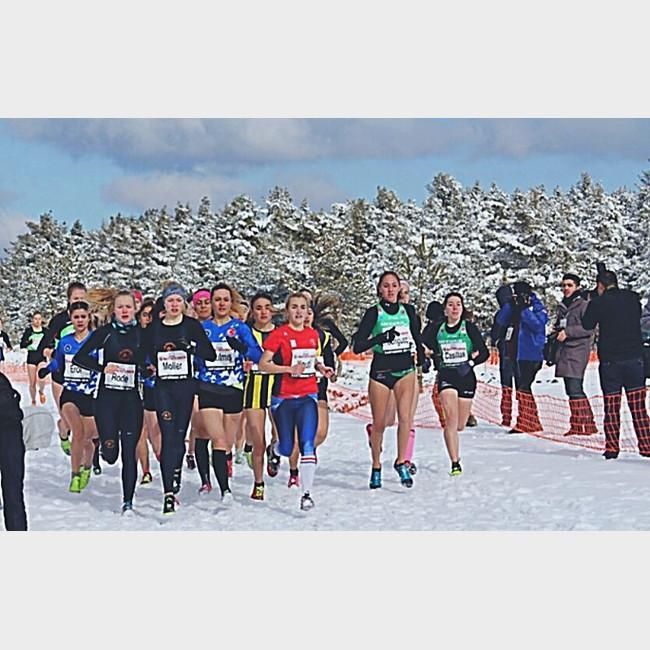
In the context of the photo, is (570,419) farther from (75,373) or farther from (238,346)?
(75,373)

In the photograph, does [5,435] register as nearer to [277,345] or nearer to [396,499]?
[277,345]

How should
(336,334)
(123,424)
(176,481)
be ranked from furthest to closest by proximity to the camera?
(336,334) → (176,481) → (123,424)

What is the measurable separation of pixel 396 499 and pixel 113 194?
1085 cm

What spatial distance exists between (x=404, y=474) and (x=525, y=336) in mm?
3405

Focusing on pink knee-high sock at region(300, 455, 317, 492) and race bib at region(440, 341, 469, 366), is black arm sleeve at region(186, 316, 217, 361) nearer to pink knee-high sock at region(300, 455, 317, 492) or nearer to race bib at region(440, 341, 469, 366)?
pink knee-high sock at region(300, 455, 317, 492)

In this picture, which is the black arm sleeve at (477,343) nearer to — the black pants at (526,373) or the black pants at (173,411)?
the black pants at (173,411)

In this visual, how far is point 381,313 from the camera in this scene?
7.55m

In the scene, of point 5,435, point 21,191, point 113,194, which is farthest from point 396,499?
point 113,194

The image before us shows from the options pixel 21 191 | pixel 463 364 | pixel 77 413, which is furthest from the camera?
pixel 21 191

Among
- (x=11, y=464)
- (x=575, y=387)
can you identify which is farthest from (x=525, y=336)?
(x=11, y=464)

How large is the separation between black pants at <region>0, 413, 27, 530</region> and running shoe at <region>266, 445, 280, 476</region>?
2932 millimetres

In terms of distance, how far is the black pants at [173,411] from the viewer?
21.8ft

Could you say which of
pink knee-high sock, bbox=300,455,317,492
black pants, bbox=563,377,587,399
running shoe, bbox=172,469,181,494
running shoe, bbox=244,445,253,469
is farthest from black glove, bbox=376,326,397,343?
black pants, bbox=563,377,587,399

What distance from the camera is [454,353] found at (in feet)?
26.3
